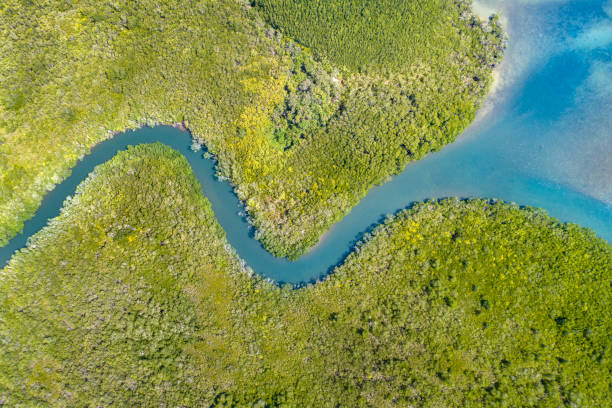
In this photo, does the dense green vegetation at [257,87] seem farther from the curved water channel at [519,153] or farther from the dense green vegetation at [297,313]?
the dense green vegetation at [297,313]

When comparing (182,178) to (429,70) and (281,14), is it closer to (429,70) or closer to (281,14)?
(281,14)

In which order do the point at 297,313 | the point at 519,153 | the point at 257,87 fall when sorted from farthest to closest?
the point at 519,153 → the point at 257,87 → the point at 297,313

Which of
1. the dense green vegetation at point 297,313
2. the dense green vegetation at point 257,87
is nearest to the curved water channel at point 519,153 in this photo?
the dense green vegetation at point 257,87

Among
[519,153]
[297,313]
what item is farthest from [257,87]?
[519,153]

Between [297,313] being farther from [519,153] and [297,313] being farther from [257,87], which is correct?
[519,153]

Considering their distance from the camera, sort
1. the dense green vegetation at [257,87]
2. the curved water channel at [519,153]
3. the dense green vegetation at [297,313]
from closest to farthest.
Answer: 1. the dense green vegetation at [297,313]
2. the dense green vegetation at [257,87]
3. the curved water channel at [519,153]

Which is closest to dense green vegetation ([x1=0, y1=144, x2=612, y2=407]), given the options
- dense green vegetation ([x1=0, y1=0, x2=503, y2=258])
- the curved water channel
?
the curved water channel
